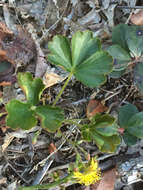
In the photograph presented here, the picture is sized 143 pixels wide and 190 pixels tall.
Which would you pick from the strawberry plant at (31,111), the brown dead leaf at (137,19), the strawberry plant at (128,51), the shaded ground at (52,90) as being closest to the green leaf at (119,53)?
the strawberry plant at (128,51)

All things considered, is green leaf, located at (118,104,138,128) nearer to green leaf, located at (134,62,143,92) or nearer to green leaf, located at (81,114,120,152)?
green leaf, located at (134,62,143,92)

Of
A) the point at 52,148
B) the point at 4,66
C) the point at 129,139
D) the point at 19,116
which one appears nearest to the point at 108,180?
the point at 129,139

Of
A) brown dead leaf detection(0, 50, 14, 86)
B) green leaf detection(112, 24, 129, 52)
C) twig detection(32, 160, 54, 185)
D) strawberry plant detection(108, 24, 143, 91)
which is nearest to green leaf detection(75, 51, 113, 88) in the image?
strawberry plant detection(108, 24, 143, 91)

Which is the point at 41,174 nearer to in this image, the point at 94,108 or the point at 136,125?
the point at 94,108

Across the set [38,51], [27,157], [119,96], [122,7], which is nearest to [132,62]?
[119,96]

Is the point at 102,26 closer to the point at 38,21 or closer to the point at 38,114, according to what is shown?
the point at 38,21
